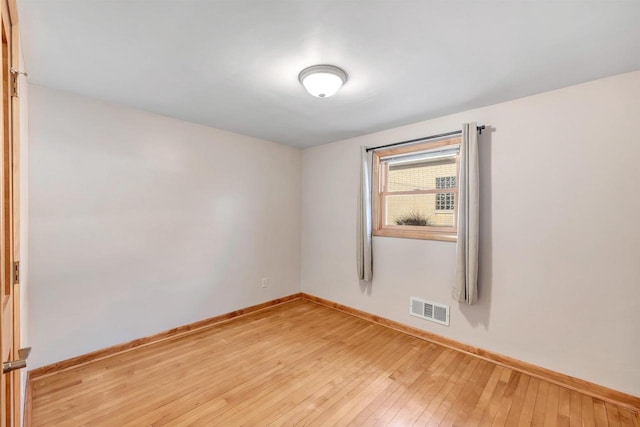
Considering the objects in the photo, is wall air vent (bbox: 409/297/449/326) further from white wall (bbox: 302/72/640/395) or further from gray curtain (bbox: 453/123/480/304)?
gray curtain (bbox: 453/123/480/304)

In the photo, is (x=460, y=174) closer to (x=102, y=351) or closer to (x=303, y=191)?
(x=303, y=191)

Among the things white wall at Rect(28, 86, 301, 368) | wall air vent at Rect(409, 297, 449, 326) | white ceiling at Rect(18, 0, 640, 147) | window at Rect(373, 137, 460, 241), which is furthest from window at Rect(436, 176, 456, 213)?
white wall at Rect(28, 86, 301, 368)

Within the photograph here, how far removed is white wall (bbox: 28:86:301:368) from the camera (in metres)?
2.32

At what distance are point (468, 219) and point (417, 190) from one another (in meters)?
0.73

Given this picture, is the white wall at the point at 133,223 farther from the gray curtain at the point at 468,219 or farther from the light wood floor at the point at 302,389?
the gray curtain at the point at 468,219

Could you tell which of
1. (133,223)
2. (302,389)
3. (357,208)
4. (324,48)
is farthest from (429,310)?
(133,223)

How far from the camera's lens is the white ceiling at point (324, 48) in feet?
4.76

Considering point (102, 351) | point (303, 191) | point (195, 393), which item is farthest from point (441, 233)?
point (102, 351)

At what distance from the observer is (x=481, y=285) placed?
2686 mm

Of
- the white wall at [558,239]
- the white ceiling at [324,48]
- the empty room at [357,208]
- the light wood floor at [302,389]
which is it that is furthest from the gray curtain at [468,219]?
the light wood floor at [302,389]

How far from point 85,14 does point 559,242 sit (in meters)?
3.49

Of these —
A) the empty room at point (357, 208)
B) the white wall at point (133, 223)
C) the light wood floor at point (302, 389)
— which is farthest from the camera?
the white wall at point (133, 223)

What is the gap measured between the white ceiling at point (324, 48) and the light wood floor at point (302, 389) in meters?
2.33

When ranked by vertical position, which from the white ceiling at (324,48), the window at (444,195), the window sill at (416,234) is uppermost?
the white ceiling at (324,48)
